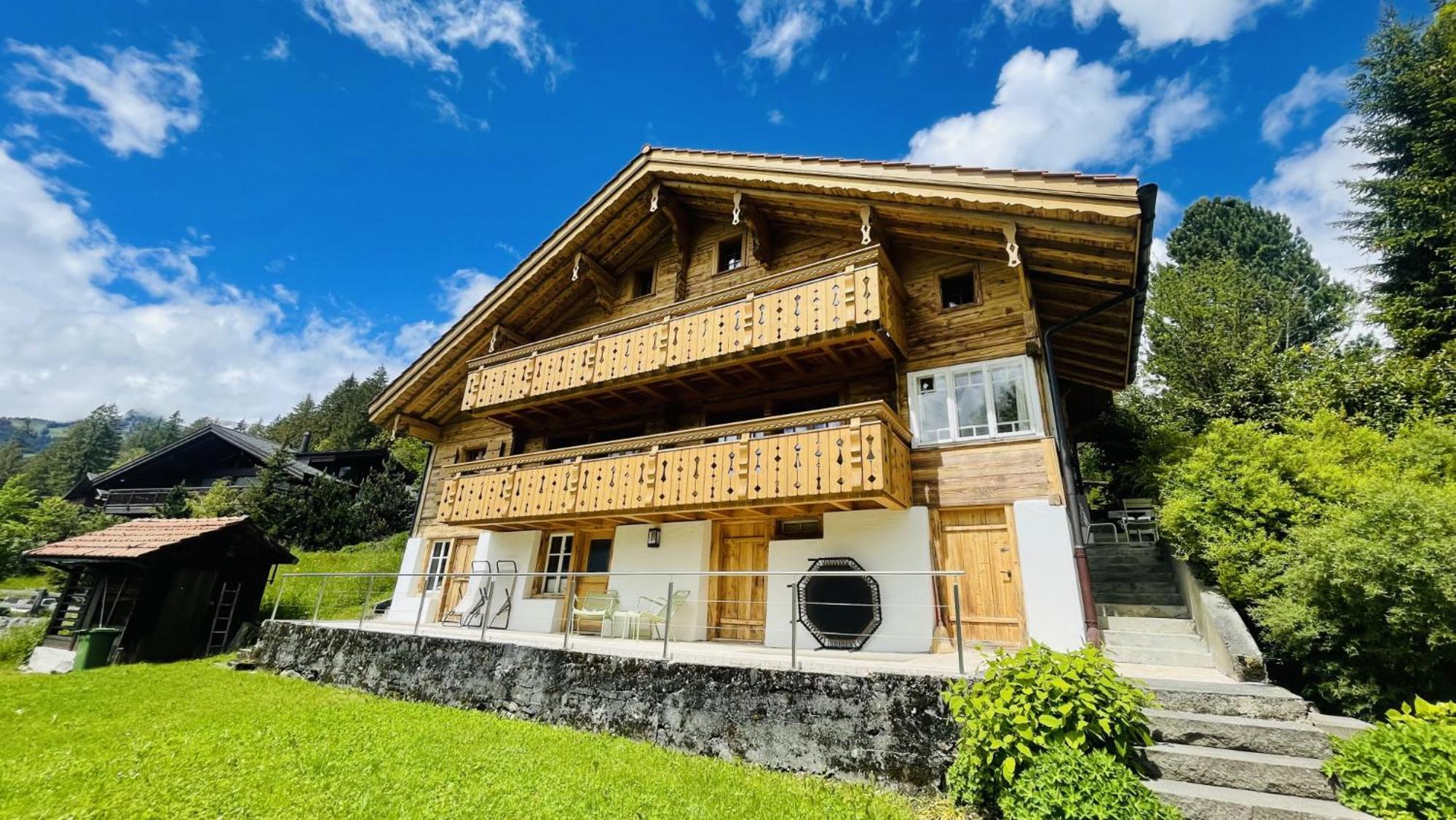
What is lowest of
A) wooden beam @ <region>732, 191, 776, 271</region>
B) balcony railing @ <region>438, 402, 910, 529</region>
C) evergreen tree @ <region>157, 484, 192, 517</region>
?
balcony railing @ <region>438, 402, 910, 529</region>

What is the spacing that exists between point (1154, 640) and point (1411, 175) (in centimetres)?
1778

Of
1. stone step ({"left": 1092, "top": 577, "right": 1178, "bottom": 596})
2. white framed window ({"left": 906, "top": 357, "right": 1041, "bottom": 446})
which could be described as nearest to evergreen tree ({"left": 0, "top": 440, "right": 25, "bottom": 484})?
white framed window ({"left": 906, "top": 357, "right": 1041, "bottom": 446})

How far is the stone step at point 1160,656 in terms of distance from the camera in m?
8.40

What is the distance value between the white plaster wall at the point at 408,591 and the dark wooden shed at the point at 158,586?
359 cm

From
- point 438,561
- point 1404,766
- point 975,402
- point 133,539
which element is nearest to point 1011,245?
point 975,402

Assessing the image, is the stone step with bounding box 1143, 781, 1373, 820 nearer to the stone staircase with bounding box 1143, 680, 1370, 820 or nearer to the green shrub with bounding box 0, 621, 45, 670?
the stone staircase with bounding box 1143, 680, 1370, 820

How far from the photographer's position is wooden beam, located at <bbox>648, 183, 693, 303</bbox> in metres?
15.6

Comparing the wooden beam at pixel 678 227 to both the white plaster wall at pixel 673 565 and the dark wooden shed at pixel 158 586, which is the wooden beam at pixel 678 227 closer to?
the white plaster wall at pixel 673 565

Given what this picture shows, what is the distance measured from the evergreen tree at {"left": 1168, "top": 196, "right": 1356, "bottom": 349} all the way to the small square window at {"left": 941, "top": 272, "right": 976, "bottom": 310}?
72.2 feet

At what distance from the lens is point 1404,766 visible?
438 centimetres

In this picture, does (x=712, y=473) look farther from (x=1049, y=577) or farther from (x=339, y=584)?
(x=339, y=584)

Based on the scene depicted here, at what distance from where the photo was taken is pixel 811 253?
14.0 metres

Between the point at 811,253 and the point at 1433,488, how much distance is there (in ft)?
34.2

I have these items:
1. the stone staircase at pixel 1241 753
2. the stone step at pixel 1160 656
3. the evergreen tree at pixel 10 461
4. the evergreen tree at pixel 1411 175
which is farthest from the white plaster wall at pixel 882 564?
the evergreen tree at pixel 10 461
